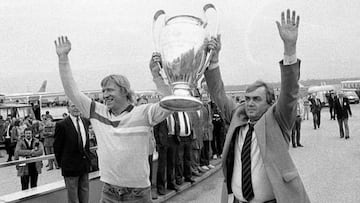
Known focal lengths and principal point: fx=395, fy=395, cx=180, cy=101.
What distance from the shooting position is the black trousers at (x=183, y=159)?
7569 millimetres

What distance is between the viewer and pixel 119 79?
314 centimetres

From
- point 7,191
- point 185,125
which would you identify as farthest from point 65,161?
point 185,125

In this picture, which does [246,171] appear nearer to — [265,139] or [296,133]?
[265,139]

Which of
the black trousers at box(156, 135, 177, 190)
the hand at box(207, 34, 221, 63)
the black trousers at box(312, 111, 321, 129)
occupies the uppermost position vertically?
the hand at box(207, 34, 221, 63)

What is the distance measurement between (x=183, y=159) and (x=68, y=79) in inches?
200

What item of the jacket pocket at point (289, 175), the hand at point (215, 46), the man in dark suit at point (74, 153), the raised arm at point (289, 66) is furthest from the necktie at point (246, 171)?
the man in dark suit at point (74, 153)

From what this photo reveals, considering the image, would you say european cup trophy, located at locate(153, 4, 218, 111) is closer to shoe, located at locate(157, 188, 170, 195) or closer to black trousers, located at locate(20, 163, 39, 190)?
black trousers, located at locate(20, 163, 39, 190)

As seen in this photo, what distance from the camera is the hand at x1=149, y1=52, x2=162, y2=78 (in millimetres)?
2650

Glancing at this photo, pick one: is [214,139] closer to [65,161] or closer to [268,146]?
[65,161]

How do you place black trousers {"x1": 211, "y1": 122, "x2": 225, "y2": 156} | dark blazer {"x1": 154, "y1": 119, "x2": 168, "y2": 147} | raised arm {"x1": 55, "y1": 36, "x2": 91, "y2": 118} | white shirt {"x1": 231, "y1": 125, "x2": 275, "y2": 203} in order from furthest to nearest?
1. black trousers {"x1": 211, "y1": 122, "x2": 225, "y2": 156}
2. dark blazer {"x1": 154, "y1": 119, "x2": 168, "y2": 147}
3. raised arm {"x1": 55, "y1": 36, "x2": 91, "y2": 118}
4. white shirt {"x1": 231, "y1": 125, "x2": 275, "y2": 203}

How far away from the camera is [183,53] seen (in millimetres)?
2432

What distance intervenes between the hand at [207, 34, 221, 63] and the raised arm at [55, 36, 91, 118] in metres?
1.12

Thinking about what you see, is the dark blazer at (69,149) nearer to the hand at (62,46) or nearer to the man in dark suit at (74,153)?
the man in dark suit at (74,153)

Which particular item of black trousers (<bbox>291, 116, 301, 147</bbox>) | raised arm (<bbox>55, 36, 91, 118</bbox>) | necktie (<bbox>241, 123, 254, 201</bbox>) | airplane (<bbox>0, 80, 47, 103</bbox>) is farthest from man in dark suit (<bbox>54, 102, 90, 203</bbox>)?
airplane (<bbox>0, 80, 47, 103</bbox>)
